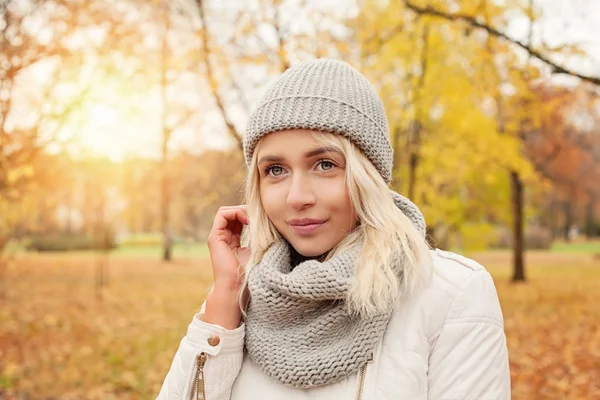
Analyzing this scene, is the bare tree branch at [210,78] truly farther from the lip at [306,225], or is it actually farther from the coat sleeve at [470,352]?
the coat sleeve at [470,352]

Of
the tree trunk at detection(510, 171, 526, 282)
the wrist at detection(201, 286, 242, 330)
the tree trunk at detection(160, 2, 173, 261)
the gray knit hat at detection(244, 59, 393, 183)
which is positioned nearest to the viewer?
the gray knit hat at detection(244, 59, 393, 183)

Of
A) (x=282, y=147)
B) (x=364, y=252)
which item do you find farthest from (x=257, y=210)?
(x=364, y=252)

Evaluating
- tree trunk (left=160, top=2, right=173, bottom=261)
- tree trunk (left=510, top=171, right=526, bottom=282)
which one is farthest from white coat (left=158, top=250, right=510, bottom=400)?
tree trunk (left=510, top=171, right=526, bottom=282)

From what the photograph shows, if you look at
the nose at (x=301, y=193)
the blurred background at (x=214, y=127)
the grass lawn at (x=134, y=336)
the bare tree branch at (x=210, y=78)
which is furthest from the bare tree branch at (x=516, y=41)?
the nose at (x=301, y=193)

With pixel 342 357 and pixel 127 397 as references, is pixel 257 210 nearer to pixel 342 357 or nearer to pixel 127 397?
pixel 342 357

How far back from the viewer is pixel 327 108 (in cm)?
175

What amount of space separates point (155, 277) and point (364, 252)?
1885cm

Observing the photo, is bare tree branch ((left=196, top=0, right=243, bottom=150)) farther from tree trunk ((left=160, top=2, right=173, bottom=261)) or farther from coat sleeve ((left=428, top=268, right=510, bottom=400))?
coat sleeve ((left=428, top=268, right=510, bottom=400))

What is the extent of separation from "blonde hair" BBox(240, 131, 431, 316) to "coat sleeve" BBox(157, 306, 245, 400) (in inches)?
5.8

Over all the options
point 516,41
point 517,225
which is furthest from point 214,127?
point 516,41

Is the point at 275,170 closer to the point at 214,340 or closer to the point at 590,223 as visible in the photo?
the point at 214,340

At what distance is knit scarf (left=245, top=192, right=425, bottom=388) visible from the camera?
1646 mm

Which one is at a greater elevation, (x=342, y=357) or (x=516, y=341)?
(x=342, y=357)

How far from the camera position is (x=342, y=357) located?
1.64 meters
